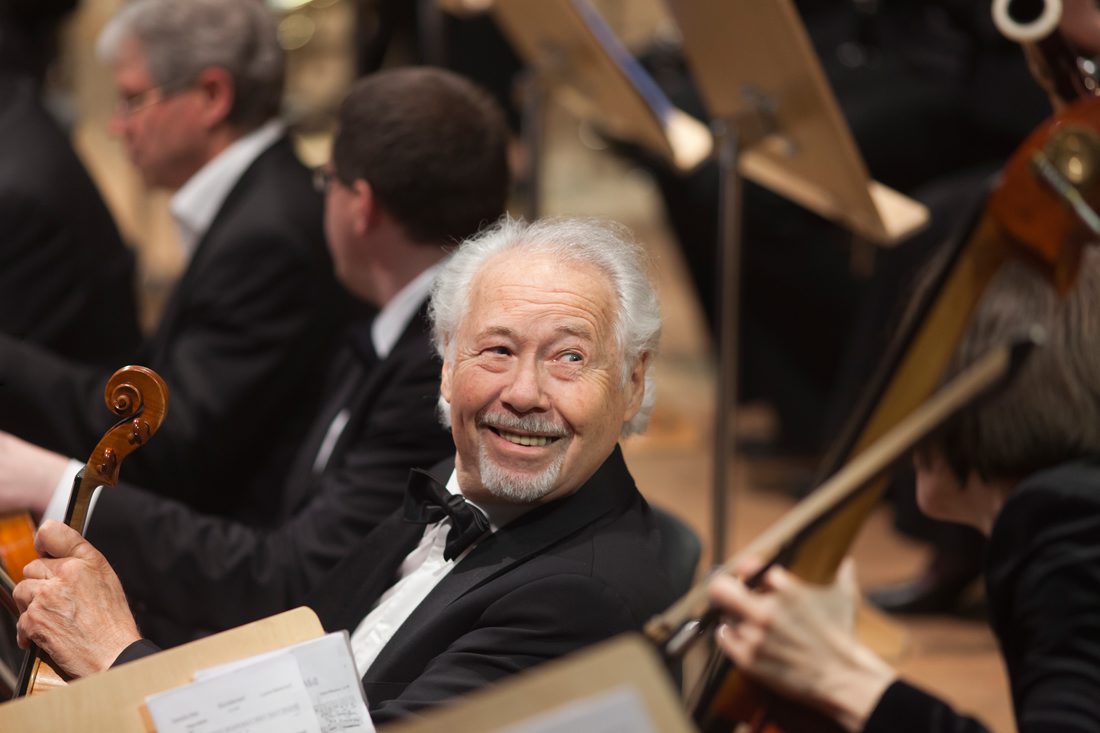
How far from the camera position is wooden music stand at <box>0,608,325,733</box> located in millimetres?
1606

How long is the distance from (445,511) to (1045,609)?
0.80 m

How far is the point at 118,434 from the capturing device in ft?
6.28

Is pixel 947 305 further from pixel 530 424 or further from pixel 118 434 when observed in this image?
pixel 118 434

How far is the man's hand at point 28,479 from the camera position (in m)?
2.37

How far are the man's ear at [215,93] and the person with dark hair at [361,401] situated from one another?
595mm

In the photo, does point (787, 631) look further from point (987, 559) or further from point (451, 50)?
point (451, 50)

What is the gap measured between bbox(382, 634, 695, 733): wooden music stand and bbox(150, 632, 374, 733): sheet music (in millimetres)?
627

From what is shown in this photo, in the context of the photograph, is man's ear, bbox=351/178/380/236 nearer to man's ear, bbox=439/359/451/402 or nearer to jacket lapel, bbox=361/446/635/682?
man's ear, bbox=439/359/451/402

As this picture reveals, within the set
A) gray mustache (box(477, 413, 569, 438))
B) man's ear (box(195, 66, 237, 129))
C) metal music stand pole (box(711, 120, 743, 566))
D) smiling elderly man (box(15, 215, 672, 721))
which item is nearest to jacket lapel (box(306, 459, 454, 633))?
smiling elderly man (box(15, 215, 672, 721))

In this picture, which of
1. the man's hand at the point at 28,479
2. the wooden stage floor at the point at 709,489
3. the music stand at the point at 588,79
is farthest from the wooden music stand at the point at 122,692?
the music stand at the point at 588,79

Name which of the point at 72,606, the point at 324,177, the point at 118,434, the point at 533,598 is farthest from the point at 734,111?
the point at 72,606

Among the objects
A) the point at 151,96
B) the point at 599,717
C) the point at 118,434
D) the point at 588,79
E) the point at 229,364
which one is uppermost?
the point at 599,717

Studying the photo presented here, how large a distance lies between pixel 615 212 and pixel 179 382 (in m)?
5.56

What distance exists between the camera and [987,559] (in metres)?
1.79
